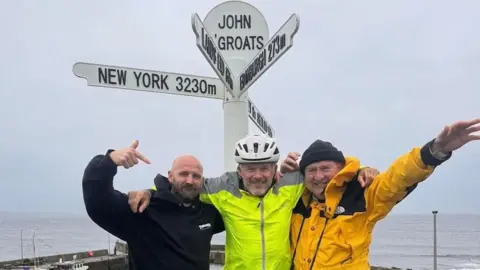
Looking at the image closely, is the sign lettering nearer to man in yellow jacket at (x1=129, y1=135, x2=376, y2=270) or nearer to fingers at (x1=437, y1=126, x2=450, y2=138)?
man in yellow jacket at (x1=129, y1=135, x2=376, y2=270)

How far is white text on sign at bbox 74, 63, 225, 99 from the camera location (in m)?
5.04

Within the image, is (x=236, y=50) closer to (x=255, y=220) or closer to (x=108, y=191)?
(x=255, y=220)

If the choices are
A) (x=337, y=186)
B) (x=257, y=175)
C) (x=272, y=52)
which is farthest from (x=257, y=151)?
(x=272, y=52)

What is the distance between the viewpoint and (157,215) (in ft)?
12.9

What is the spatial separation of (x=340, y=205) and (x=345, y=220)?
0.41 ft

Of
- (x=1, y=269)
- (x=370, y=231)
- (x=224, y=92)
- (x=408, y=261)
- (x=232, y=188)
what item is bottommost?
(x=408, y=261)

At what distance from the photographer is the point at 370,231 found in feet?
13.0

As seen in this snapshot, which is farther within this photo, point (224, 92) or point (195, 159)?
point (224, 92)

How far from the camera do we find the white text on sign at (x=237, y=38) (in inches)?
220

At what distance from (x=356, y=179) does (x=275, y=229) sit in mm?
736

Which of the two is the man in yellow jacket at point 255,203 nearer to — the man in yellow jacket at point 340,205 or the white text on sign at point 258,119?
the man in yellow jacket at point 340,205

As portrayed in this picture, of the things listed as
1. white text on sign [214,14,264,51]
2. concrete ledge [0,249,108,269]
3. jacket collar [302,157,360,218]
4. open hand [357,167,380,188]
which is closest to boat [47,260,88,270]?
concrete ledge [0,249,108,269]

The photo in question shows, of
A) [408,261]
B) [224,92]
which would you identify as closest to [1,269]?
[224,92]

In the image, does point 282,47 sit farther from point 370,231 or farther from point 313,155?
point 370,231
